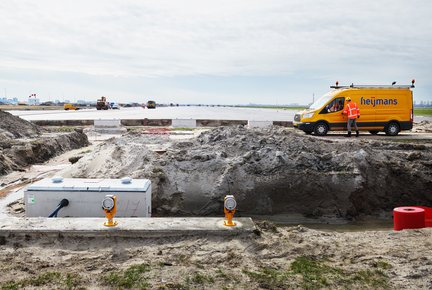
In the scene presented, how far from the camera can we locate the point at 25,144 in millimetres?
14945

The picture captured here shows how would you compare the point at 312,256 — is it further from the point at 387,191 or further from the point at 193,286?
the point at 387,191

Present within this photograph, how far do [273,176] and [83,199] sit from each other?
4471mm

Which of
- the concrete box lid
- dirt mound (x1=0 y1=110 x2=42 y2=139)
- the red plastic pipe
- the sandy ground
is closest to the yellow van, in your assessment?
the red plastic pipe

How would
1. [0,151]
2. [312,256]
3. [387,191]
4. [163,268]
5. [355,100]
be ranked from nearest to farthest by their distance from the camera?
1. [163,268]
2. [312,256]
3. [387,191]
4. [0,151]
5. [355,100]

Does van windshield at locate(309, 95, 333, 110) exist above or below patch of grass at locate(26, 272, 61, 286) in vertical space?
above

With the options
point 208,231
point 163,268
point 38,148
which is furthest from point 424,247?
point 38,148

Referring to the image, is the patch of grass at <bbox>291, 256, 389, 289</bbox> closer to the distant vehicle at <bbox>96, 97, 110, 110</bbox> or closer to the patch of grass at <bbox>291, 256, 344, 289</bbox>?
the patch of grass at <bbox>291, 256, 344, 289</bbox>

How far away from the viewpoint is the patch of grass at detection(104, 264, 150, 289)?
4137mm

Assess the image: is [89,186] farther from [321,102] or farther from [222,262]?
[321,102]

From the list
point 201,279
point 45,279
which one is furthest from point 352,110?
point 45,279

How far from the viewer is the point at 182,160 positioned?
9609 millimetres

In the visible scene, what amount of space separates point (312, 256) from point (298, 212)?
419cm

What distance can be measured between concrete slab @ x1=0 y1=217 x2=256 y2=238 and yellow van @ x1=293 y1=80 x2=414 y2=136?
49.4 ft

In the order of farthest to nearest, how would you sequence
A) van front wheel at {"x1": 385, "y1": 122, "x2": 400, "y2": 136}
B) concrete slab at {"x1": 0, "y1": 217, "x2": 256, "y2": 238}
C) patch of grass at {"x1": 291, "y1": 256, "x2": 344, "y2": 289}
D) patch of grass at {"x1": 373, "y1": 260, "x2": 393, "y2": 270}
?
van front wheel at {"x1": 385, "y1": 122, "x2": 400, "y2": 136}, concrete slab at {"x1": 0, "y1": 217, "x2": 256, "y2": 238}, patch of grass at {"x1": 373, "y1": 260, "x2": 393, "y2": 270}, patch of grass at {"x1": 291, "y1": 256, "x2": 344, "y2": 289}
